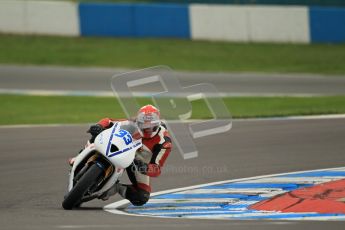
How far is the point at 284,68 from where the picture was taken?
24.5 m

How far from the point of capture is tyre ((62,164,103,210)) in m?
9.50

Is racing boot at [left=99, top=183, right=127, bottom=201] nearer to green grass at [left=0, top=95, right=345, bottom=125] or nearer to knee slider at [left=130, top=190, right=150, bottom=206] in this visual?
knee slider at [left=130, top=190, right=150, bottom=206]

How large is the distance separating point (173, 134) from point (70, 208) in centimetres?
562

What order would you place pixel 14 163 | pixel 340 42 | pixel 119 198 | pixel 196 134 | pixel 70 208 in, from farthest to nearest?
pixel 340 42 < pixel 196 134 < pixel 14 163 < pixel 119 198 < pixel 70 208

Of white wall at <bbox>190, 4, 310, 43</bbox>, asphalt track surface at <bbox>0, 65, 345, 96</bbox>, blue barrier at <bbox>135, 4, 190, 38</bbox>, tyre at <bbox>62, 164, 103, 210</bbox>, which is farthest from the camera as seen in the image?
blue barrier at <bbox>135, 4, 190, 38</bbox>

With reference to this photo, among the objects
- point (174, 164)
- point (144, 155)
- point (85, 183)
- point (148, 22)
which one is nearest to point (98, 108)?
point (174, 164)

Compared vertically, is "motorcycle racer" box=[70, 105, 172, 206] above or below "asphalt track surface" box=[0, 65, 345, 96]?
above

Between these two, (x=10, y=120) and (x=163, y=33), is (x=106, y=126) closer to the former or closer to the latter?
(x=10, y=120)

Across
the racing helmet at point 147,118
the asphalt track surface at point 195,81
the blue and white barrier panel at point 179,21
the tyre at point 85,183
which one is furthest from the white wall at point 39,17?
the tyre at point 85,183

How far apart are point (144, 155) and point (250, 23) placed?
54.5 feet

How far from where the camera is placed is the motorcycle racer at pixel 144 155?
1003cm

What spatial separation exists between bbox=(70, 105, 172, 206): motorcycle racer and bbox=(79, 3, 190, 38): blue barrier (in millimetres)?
16401

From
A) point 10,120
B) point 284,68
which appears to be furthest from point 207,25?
point 10,120

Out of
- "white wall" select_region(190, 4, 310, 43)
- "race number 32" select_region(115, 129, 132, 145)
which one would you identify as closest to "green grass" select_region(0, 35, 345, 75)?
"white wall" select_region(190, 4, 310, 43)
